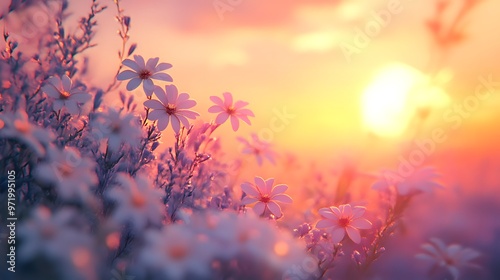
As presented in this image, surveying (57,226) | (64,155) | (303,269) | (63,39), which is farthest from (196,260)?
(63,39)

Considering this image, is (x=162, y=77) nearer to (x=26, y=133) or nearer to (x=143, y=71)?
(x=143, y=71)

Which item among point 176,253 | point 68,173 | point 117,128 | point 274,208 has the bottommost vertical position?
point 176,253

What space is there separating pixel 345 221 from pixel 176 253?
1540mm

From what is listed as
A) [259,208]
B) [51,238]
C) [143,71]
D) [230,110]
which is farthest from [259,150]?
[51,238]

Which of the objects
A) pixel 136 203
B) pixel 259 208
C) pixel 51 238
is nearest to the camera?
pixel 51 238

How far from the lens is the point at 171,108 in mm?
2889

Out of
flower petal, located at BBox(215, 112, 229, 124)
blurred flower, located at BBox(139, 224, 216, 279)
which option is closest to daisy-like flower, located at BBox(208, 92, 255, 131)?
flower petal, located at BBox(215, 112, 229, 124)

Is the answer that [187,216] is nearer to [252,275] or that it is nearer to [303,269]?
[252,275]

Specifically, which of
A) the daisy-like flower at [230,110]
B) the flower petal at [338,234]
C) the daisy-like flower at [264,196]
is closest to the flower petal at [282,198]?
the daisy-like flower at [264,196]

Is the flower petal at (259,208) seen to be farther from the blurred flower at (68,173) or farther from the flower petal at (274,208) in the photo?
the blurred flower at (68,173)

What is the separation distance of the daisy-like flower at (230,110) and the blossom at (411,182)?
108 cm

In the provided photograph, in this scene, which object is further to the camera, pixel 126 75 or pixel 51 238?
pixel 126 75

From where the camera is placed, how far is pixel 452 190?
733cm

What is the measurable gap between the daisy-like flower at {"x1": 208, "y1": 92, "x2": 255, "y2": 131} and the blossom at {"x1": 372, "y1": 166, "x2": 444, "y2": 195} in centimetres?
108
